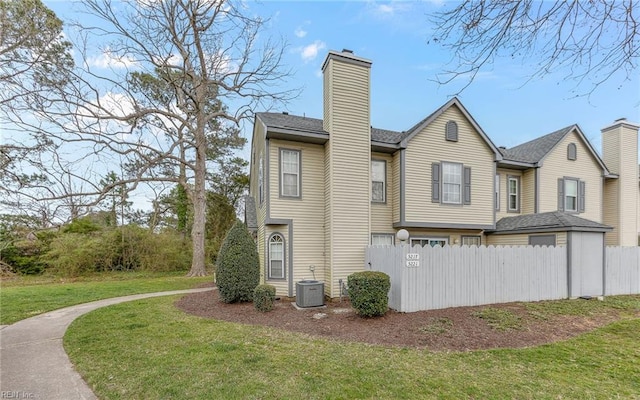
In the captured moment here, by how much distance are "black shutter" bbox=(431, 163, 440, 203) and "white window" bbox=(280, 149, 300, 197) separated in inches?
210

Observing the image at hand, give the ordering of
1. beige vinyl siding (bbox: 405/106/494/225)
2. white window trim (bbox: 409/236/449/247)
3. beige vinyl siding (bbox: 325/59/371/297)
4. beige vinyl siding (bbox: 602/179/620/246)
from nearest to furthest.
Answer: beige vinyl siding (bbox: 325/59/371/297) → beige vinyl siding (bbox: 405/106/494/225) → white window trim (bbox: 409/236/449/247) → beige vinyl siding (bbox: 602/179/620/246)

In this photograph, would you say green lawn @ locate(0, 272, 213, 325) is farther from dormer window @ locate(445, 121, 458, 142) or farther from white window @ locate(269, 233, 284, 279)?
dormer window @ locate(445, 121, 458, 142)

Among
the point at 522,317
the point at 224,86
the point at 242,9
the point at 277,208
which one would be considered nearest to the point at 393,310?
the point at 522,317

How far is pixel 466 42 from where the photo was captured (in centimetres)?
386

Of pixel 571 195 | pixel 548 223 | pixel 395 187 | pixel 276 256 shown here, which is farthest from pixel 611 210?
pixel 276 256

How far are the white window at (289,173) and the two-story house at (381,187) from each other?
36 mm

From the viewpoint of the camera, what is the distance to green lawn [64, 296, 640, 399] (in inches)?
150

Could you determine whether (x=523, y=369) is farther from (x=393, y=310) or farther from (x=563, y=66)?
(x=563, y=66)

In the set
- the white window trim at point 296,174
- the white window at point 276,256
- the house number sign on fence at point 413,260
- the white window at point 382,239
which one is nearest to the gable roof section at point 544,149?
the white window at point 382,239

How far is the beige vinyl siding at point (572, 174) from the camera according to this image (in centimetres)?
1389

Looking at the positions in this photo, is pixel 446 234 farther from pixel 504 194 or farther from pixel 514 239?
pixel 504 194

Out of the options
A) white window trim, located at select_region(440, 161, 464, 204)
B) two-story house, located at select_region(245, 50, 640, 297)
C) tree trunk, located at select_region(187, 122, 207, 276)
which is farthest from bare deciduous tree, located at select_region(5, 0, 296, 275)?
white window trim, located at select_region(440, 161, 464, 204)

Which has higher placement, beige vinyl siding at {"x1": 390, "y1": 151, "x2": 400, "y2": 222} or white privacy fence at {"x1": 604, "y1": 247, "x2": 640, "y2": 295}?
beige vinyl siding at {"x1": 390, "y1": 151, "x2": 400, "y2": 222}

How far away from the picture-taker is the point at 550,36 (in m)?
3.69
